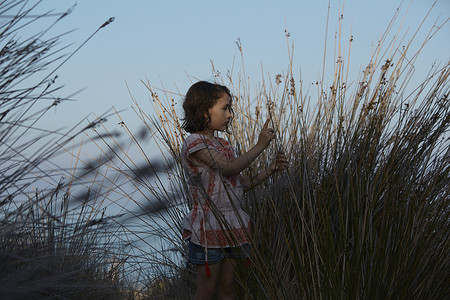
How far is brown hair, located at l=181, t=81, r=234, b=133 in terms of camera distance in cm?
237

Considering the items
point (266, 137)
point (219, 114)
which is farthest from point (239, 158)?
point (219, 114)

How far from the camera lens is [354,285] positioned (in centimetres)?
193

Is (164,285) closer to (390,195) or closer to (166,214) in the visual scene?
(166,214)

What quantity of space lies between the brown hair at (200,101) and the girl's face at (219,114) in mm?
13

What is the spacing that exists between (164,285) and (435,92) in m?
1.69

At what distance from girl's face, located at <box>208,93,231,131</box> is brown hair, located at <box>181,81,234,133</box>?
0.5 inches

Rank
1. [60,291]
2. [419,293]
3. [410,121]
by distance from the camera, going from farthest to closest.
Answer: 1. [410,121]
2. [419,293]
3. [60,291]

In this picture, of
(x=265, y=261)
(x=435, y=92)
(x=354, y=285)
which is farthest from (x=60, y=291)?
(x=435, y=92)

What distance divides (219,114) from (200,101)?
0.33 feet

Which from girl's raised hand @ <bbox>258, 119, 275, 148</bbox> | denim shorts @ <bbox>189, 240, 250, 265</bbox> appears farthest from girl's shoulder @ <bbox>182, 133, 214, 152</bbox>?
denim shorts @ <bbox>189, 240, 250, 265</bbox>

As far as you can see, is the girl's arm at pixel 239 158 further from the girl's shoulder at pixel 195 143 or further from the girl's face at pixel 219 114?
the girl's face at pixel 219 114

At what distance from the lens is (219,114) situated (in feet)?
7.74

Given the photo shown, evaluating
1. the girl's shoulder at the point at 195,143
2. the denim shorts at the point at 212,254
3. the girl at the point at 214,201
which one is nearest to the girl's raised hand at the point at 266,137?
the girl at the point at 214,201

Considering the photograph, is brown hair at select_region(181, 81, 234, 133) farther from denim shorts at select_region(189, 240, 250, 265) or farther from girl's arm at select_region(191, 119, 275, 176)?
denim shorts at select_region(189, 240, 250, 265)
